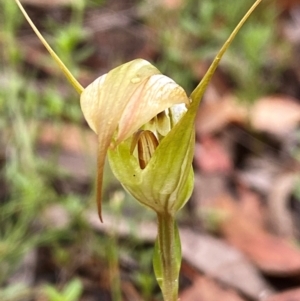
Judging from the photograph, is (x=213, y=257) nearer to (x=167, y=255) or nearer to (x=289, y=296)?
(x=289, y=296)

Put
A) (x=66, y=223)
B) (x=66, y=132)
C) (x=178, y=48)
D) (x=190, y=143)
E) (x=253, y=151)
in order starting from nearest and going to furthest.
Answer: (x=190, y=143) → (x=66, y=223) → (x=66, y=132) → (x=253, y=151) → (x=178, y=48)

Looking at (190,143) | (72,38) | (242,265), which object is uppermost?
(190,143)

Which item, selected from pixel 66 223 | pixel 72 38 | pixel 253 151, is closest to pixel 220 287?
pixel 66 223

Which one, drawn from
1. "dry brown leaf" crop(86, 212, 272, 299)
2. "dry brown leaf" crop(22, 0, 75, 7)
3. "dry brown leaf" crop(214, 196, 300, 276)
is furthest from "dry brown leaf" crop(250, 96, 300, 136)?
"dry brown leaf" crop(22, 0, 75, 7)

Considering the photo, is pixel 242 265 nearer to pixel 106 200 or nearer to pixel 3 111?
pixel 106 200

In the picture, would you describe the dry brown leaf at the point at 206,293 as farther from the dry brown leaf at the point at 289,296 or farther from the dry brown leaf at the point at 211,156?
the dry brown leaf at the point at 211,156

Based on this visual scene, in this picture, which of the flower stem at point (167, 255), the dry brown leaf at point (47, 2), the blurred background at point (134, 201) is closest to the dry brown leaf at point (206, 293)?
the blurred background at point (134, 201)

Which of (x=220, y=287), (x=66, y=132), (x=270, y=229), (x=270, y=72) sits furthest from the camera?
(x=270, y=72)
